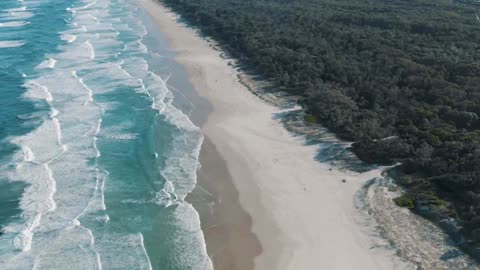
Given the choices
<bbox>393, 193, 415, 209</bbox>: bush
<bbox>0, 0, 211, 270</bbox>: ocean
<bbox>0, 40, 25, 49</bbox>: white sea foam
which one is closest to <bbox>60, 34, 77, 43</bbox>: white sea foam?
A: <bbox>0, 0, 211, 270</bbox>: ocean

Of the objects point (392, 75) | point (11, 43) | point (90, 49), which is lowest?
point (11, 43)

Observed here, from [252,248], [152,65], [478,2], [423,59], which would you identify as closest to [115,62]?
[152,65]

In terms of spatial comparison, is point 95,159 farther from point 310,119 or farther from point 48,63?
point 48,63

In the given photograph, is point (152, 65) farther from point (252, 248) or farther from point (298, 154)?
point (252, 248)

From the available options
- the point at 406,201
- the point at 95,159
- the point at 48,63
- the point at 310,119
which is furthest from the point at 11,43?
the point at 406,201

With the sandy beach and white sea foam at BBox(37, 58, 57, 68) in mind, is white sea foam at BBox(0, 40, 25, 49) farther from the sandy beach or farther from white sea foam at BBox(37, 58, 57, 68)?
the sandy beach
